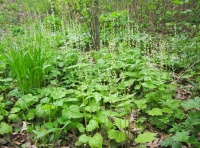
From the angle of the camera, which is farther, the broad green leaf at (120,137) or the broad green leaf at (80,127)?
the broad green leaf at (80,127)

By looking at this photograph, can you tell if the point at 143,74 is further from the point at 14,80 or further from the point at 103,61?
the point at 14,80

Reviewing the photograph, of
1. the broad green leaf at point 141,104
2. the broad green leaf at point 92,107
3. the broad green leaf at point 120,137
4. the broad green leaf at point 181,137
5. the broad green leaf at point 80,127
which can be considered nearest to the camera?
the broad green leaf at point 181,137

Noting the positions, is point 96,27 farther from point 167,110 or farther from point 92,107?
point 167,110

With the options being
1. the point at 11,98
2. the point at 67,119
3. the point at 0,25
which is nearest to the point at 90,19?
the point at 11,98

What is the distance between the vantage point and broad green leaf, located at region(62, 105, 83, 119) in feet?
7.41

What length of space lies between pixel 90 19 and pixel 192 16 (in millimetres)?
3800

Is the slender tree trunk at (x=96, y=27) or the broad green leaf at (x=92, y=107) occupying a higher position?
the slender tree trunk at (x=96, y=27)

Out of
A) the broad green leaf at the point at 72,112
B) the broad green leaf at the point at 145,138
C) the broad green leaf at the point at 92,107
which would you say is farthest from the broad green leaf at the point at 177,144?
the broad green leaf at the point at 72,112

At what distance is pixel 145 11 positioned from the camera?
6887mm

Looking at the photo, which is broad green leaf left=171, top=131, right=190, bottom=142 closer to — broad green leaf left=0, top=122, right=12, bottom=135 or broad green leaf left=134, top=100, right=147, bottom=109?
broad green leaf left=134, top=100, right=147, bottom=109

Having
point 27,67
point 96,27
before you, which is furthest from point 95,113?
point 96,27

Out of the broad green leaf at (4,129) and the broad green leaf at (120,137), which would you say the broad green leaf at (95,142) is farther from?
the broad green leaf at (4,129)

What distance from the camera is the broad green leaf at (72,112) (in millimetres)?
2260

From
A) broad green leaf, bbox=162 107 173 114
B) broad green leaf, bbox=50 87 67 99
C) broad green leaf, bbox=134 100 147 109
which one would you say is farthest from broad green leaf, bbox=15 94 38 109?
broad green leaf, bbox=162 107 173 114
